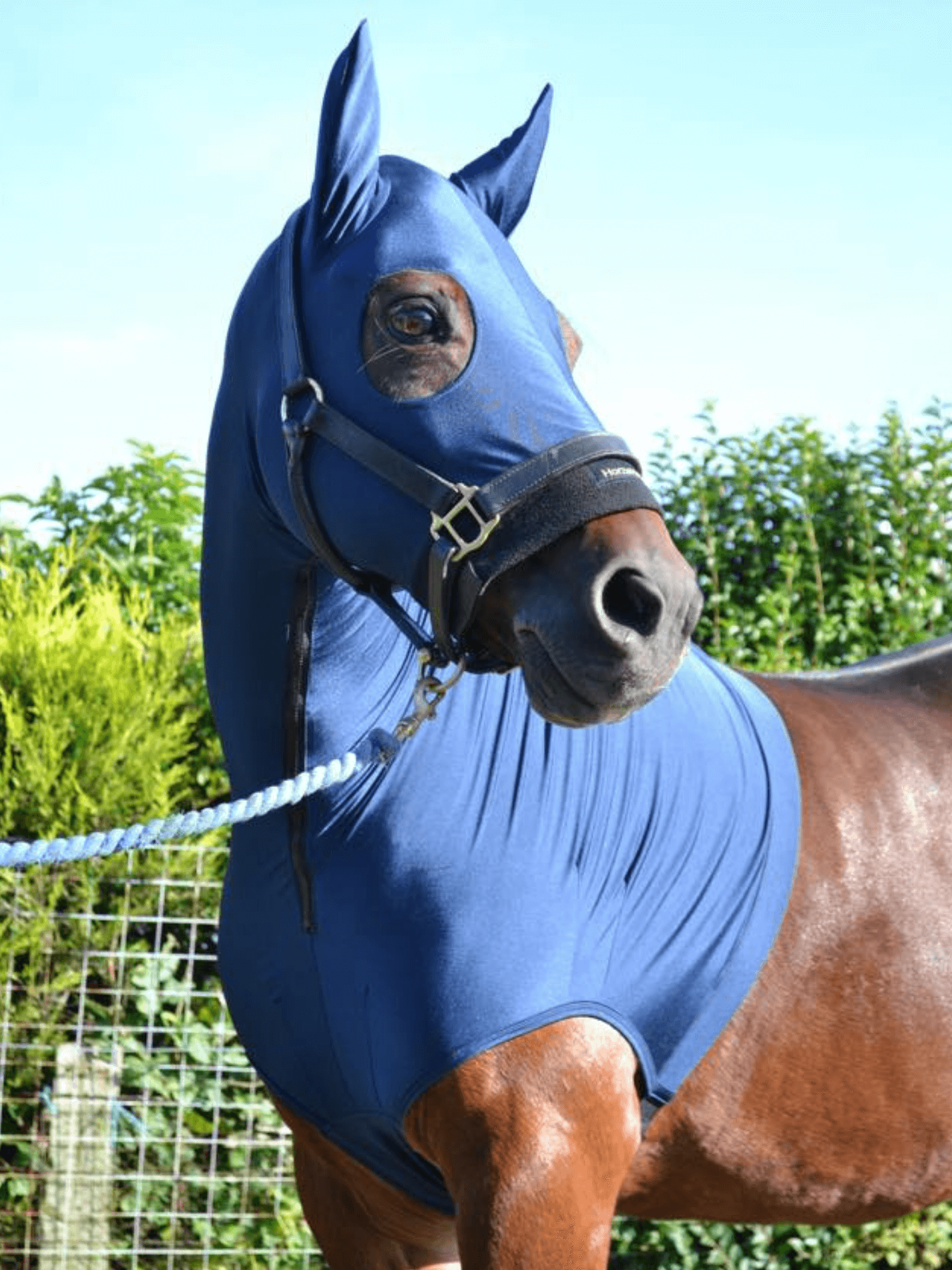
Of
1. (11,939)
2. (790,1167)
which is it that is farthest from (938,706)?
(11,939)

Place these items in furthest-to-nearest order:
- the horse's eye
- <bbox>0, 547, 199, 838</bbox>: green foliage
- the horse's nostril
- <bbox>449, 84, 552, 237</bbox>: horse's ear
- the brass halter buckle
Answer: <bbox>0, 547, 199, 838</bbox>: green foliage < <bbox>449, 84, 552, 237</bbox>: horse's ear < the brass halter buckle < the horse's eye < the horse's nostril

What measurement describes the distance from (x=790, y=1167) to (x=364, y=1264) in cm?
84

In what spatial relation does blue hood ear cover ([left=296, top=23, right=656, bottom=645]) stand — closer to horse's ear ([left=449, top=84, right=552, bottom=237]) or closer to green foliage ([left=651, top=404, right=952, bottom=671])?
horse's ear ([left=449, top=84, right=552, bottom=237])

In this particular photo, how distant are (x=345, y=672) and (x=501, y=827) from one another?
0.37 meters

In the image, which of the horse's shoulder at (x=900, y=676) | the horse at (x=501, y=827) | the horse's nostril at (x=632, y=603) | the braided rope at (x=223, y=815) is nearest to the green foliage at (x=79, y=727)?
the horse at (x=501, y=827)

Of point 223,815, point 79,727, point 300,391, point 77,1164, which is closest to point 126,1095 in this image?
point 77,1164

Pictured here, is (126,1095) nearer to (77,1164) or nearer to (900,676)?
(77,1164)

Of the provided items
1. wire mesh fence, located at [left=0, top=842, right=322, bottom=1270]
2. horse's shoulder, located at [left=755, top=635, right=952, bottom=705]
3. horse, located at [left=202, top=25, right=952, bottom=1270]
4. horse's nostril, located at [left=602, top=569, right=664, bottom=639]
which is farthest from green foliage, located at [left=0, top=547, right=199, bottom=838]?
horse's nostril, located at [left=602, top=569, right=664, bottom=639]

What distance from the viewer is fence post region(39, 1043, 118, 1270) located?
196 inches

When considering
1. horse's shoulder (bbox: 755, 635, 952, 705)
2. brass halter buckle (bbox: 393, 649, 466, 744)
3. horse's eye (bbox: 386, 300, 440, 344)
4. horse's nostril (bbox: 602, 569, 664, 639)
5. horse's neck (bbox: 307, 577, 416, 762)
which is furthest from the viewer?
horse's shoulder (bbox: 755, 635, 952, 705)

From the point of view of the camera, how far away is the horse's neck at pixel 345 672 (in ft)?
9.00

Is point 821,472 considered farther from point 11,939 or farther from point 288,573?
point 288,573

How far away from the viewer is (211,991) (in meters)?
5.14

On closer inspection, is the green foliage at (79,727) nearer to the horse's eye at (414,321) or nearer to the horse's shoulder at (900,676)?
the horse's shoulder at (900,676)
